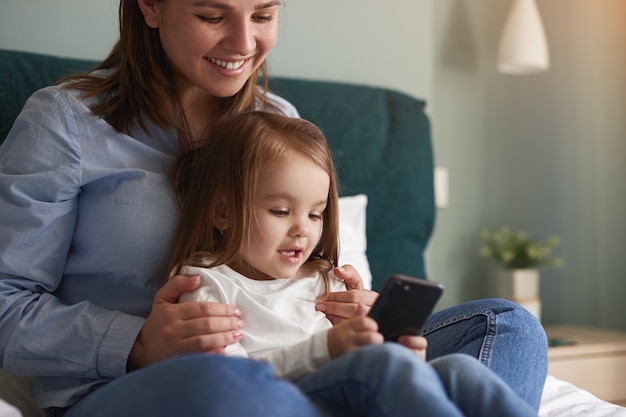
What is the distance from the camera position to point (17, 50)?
1970mm

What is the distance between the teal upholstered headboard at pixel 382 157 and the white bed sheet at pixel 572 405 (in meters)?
0.55

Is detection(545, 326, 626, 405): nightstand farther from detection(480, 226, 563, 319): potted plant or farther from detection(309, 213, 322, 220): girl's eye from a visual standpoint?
detection(309, 213, 322, 220): girl's eye

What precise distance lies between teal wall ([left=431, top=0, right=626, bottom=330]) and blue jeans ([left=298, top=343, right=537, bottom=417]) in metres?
2.12

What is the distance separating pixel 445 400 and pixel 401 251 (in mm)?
1261

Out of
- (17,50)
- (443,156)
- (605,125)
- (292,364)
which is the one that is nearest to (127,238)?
(292,364)

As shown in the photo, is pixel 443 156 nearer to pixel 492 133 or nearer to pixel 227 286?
pixel 492 133

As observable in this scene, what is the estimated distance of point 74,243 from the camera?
144cm

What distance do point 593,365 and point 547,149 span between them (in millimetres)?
949

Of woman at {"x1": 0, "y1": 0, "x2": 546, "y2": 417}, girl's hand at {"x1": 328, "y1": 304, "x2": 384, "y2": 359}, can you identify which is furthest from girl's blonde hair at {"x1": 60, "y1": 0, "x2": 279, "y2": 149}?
girl's hand at {"x1": 328, "y1": 304, "x2": 384, "y2": 359}

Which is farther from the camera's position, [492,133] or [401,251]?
[492,133]

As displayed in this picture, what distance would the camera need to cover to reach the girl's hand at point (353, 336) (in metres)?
1.11

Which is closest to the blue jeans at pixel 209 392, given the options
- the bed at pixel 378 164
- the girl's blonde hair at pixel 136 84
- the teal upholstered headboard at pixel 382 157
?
the girl's blonde hair at pixel 136 84

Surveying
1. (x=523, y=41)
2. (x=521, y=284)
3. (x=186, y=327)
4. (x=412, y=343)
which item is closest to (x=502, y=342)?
(x=412, y=343)

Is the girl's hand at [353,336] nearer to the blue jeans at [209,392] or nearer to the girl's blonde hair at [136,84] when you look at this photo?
the blue jeans at [209,392]
